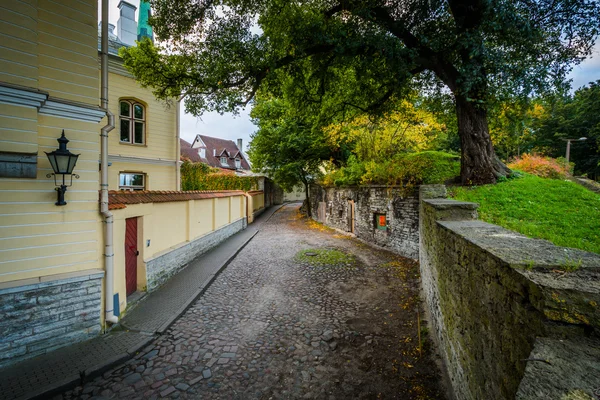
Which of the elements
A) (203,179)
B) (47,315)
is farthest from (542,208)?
(203,179)

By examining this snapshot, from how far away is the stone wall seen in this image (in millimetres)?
9703

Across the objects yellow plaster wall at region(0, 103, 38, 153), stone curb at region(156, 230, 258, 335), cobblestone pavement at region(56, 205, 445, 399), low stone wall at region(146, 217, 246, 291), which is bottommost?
cobblestone pavement at region(56, 205, 445, 399)

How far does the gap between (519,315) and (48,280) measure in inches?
239

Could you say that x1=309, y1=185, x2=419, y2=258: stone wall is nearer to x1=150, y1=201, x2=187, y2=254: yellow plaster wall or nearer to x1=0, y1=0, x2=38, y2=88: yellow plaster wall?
x1=150, y1=201, x2=187, y2=254: yellow plaster wall

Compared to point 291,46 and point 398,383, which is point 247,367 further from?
point 291,46

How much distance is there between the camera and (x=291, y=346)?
4.60m

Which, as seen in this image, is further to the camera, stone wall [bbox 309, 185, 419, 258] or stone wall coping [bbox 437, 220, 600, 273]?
stone wall [bbox 309, 185, 419, 258]

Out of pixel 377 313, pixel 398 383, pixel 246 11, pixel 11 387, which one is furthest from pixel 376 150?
pixel 11 387

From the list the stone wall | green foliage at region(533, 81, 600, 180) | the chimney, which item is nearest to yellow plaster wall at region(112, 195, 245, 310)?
the stone wall

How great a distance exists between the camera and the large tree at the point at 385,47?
6.34m

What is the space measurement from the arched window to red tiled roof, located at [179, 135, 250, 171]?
19753 millimetres

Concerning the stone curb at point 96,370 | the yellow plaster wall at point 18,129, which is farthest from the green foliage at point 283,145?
the yellow plaster wall at point 18,129

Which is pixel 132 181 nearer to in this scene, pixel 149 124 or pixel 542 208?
pixel 149 124

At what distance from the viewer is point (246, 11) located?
25.9 feet
